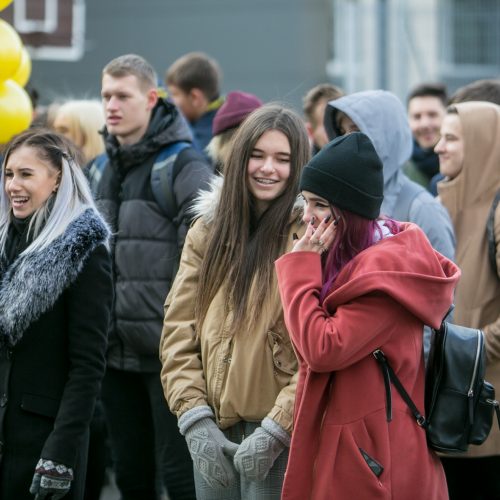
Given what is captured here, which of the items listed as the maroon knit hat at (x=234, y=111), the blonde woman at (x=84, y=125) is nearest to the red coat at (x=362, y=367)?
the maroon knit hat at (x=234, y=111)

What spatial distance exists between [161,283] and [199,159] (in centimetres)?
65

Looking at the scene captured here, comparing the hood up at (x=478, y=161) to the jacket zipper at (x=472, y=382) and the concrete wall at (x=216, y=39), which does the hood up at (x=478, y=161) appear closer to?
the jacket zipper at (x=472, y=382)

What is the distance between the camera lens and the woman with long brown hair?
3703 millimetres

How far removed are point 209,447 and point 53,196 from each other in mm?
1191

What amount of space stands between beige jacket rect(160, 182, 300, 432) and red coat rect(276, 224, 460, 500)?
1.06 ft

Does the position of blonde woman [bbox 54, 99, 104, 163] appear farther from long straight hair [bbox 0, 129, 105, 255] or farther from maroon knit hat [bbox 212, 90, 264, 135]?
long straight hair [bbox 0, 129, 105, 255]

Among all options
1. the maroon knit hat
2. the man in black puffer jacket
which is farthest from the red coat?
the maroon knit hat

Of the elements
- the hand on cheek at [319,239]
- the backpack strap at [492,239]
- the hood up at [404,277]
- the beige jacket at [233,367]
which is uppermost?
the hand on cheek at [319,239]

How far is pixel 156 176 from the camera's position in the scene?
5.08 metres

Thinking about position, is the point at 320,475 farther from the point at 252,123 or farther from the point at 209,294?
the point at 252,123

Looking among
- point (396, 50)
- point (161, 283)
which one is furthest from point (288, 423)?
point (396, 50)

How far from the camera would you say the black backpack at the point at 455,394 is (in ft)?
10.9

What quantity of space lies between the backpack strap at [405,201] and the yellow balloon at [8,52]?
2228 millimetres

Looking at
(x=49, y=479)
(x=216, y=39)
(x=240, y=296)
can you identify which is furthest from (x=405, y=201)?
(x=216, y=39)
